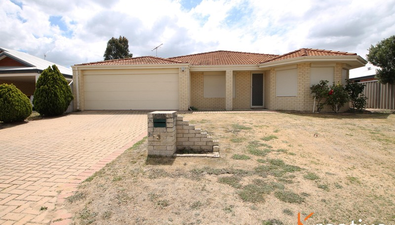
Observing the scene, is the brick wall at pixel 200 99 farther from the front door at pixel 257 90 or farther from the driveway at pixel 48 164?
the driveway at pixel 48 164

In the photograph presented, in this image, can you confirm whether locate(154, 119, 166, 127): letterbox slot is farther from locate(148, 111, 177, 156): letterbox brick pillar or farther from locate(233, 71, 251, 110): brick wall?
locate(233, 71, 251, 110): brick wall

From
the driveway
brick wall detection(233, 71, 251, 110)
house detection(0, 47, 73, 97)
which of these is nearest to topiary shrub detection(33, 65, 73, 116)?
house detection(0, 47, 73, 97)

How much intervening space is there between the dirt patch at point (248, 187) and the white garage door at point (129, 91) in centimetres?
858

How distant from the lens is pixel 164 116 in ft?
14.4

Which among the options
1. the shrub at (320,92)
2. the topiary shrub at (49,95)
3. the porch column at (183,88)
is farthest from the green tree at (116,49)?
the shrub at (320,92)

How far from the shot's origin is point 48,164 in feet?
13.7

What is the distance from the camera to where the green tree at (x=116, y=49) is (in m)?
36.7

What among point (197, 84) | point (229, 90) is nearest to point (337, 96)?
point (229, 90)

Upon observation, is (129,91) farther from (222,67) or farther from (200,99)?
(222,67)

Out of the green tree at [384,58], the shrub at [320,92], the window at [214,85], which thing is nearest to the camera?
the shrub at [320,92]

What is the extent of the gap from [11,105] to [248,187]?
10133 millimetres

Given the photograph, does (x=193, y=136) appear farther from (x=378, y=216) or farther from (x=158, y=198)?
(x=378, y=216)

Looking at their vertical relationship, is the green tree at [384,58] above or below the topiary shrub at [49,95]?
above

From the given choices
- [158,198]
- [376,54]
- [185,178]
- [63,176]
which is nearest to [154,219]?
[158,198]
